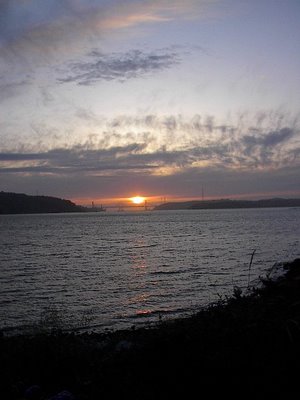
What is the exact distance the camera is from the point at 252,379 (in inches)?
237

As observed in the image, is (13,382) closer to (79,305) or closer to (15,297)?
(79,305)

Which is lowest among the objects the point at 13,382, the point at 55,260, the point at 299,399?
the point at 55,260

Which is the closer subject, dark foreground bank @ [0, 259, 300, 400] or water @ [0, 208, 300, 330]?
dark foreground bank @ [0, 259, 300, 400]

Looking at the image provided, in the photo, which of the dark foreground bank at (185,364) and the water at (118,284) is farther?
the water at (118,284)

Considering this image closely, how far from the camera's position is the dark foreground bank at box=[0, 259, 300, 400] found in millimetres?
6090

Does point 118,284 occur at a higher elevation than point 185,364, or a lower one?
lower

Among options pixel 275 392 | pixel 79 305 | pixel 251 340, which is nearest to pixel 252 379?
pixel 275 392

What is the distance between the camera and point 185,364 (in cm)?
665

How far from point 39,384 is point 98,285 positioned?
936 inches

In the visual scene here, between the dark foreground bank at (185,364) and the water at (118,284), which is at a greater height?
the dark foreground bank at (185,364)

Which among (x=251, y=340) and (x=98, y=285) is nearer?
(x=251, y=340)

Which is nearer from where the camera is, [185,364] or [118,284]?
[185,364]

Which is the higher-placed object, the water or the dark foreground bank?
the dark foreground bank

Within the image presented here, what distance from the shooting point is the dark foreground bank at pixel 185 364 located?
6090 millimetres
